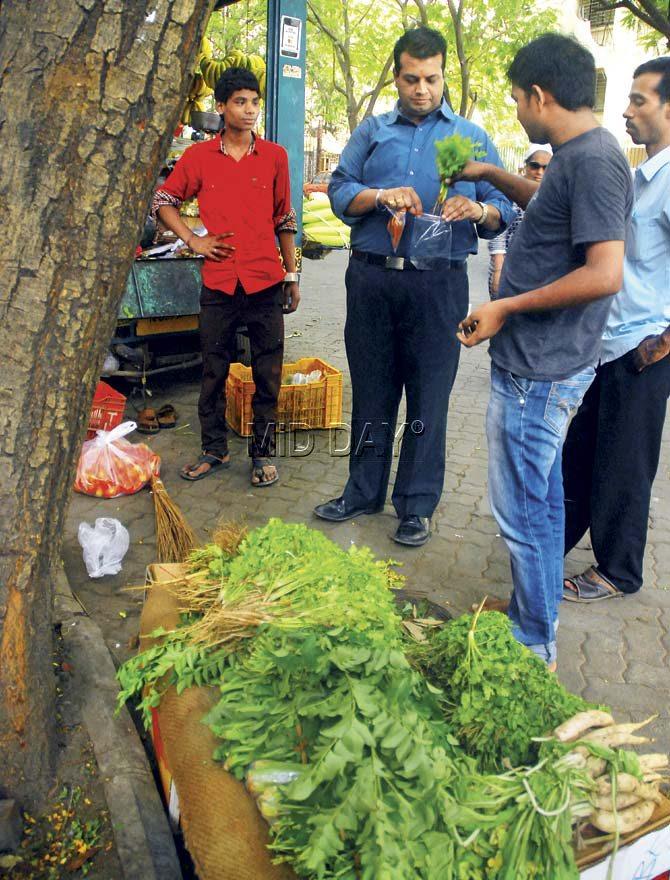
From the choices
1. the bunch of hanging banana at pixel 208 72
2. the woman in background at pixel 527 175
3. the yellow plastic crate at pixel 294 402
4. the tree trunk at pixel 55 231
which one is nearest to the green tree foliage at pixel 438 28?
the bunch of hanging banana at pixel 208 72

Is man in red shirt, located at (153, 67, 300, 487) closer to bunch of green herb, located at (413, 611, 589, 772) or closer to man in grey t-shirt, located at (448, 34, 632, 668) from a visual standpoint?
man in grey t-shirt, located at (448, 34, 632, 668)

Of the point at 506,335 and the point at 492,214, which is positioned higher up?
the point at 492,214

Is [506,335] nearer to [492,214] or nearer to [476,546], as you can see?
[492,214]

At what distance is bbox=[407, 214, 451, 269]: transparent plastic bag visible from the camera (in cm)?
368

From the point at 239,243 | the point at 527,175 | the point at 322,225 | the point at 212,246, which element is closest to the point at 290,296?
the point at 239,243

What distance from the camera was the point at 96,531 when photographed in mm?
3809


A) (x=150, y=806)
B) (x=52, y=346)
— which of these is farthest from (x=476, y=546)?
(x=52, y=346)

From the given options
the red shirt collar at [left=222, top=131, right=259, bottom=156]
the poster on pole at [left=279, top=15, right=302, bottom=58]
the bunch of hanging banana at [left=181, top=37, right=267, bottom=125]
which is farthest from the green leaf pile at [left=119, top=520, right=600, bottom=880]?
the bunch of hanging banana at [left=181, top=37, right=267, bottom=125]

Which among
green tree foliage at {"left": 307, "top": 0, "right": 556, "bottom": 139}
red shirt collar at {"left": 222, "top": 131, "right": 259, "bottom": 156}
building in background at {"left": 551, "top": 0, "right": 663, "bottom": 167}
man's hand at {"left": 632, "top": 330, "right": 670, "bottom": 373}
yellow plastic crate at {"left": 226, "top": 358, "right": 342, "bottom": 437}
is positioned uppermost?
building in background at {"left": 551, "top": 0, "right": 663, "bottom": 167}

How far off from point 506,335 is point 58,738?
2042mm

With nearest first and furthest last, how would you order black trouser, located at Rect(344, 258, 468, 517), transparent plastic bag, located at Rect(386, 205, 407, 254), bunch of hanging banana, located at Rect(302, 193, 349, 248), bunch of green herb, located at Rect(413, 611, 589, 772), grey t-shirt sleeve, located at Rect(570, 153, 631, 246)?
bunch of green herb, located at Rect(413, 611, 589, 772), grey t-shirt sleeve, located at Rect(570, 153, 631, 246), transparent plastic bag, located at Rect(386, 205, 407, 254), black trouser, located at Rect(344, 258, 468, 517), bunch of hanging banana, located at Rect(302, 193, 349, 248)

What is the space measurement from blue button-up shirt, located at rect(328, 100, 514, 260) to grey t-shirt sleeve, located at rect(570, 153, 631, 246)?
4.43 ft

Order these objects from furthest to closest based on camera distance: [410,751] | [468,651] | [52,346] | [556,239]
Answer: [556,239] → [468,651] → [52,346] → [410,751]

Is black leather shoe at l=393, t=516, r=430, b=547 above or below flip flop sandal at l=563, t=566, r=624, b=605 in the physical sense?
above
